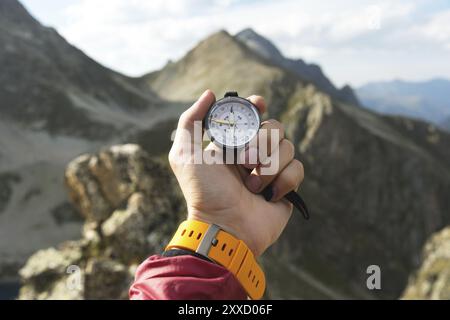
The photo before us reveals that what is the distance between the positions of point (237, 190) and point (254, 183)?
0.74 ft

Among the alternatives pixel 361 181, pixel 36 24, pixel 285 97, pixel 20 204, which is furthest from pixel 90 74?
pixel 361 181

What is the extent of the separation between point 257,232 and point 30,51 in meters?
170

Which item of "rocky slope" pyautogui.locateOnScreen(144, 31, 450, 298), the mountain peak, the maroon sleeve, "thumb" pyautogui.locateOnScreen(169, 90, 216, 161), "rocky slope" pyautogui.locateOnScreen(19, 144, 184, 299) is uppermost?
the mountain peak

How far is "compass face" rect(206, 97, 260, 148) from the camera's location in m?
5.77

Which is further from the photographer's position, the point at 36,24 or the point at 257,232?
the point at 36,24

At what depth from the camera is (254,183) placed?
218 inches

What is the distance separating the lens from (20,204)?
309 ft

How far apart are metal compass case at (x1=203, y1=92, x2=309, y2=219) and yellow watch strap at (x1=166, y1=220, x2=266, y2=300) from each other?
113cm

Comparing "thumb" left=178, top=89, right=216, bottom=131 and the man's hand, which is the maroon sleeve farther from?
"thumb" left=178, top=89, right=216, bottom=131

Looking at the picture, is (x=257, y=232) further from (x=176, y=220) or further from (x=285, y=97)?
(x=285, y=97)

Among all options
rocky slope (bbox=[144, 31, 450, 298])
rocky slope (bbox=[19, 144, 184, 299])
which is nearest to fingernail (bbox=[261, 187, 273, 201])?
rocky slope (bbox=[19, 144, 184, 299])

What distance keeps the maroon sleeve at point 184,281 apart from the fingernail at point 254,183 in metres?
1.56

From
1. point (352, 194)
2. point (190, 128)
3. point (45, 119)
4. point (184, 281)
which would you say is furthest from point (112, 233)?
point (45, 119)

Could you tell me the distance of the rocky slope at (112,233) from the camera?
1582 centimetres
